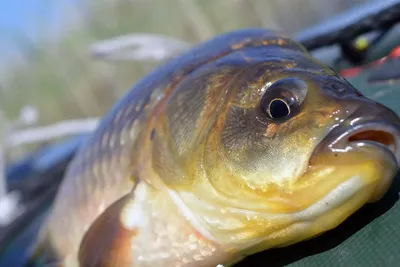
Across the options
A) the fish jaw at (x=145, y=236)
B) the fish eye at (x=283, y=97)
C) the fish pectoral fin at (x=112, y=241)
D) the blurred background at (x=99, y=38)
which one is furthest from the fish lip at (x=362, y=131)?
the blurred background at (x=99, y=38)

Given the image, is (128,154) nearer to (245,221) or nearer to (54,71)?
(245,221)

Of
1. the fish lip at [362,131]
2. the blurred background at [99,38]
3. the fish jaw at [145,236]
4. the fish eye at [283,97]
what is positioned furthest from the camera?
the blurred background at [99,38]

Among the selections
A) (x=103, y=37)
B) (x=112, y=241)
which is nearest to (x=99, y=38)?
(x=103, y=37)

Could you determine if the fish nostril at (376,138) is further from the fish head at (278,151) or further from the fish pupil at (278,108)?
the fish pupil at (278,108)

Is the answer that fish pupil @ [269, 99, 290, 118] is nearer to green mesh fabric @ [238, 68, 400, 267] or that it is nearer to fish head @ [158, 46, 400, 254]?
fish head @ [158, 46, 400, 254]

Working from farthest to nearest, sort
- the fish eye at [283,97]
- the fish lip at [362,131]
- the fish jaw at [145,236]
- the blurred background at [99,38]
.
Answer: the blurred background at [99,38] < the fish jaw at [145,236] < the fish eye at [283,97] < the fish lip at [362,131]

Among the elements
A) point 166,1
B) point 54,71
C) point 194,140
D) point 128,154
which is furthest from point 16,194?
point 54,71
